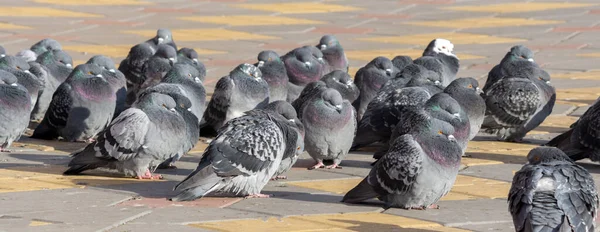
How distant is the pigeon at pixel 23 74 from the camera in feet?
34.7

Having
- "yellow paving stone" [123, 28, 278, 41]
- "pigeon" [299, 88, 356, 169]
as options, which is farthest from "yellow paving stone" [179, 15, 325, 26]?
"pigeon" [299, 88, 356, 169]

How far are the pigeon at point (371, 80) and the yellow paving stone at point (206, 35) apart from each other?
631 centimetres

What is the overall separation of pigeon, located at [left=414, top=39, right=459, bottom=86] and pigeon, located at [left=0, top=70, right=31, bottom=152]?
12.3 ft

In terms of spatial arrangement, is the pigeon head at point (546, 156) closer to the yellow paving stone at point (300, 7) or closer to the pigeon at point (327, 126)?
the pigeon at point (327, 126)

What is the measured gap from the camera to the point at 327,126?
355 inches

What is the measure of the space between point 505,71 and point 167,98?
3974 millimetres

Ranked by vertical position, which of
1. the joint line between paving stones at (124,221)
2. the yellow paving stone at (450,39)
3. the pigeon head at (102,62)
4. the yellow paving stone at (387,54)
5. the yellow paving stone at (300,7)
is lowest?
the yellow paving stone at (300,7)

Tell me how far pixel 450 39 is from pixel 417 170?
1029 cm

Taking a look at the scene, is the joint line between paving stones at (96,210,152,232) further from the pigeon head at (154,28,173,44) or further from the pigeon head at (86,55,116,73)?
the pigeon head at (154,28,173,44)

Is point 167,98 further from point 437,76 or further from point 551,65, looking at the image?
point 551,65

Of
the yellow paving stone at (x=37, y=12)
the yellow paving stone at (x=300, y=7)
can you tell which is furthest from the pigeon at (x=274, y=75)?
the yellow paving stone at (x=300, y=7)

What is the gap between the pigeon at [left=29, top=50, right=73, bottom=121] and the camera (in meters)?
11.3

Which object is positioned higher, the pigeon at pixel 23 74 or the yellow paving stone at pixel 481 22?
the pigeon at pixel 23 74

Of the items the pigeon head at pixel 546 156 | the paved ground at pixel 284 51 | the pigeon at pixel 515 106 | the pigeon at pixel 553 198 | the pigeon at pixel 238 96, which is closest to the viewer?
the pigeon at pixel 553 198
